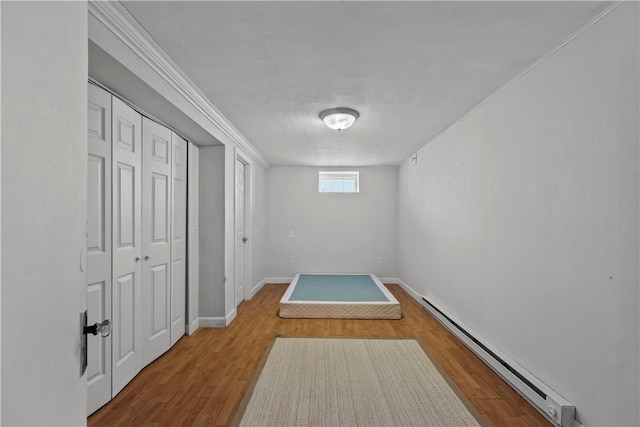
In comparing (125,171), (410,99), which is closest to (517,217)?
(410,99)

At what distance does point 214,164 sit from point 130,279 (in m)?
1.63

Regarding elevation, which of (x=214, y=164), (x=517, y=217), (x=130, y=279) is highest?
(x=214, y=164)

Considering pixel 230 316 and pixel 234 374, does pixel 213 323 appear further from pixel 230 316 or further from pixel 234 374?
pixel 234 374

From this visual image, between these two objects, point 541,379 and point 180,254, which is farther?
point 180,254

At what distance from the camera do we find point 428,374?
2523 millimetres

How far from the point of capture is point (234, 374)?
2.54m

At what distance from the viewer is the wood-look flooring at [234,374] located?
2.01 m

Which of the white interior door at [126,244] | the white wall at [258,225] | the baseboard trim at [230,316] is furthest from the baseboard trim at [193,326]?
the white wall at [258,225]

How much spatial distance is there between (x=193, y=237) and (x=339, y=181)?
3.44 meters

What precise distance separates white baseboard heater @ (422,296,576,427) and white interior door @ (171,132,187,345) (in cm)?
279

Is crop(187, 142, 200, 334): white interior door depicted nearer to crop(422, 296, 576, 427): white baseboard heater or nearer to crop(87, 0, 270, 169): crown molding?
crop(87, 0, 270, 169): crown molding

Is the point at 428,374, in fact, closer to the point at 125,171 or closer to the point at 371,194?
the point at 125,171

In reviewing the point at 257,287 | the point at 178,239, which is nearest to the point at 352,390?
the point at 178,239

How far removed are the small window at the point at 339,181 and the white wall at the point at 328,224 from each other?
5.0 inches
